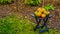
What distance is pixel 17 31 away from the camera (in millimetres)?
6992

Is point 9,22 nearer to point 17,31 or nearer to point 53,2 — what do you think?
point 17,31

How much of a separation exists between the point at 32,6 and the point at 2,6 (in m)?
Answer: 1.19

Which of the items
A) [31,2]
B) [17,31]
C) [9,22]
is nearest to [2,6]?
[31,2]

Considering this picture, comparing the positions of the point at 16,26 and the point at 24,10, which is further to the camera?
the point at 24,10

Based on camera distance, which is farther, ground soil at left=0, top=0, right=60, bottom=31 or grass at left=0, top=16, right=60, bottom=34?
ground soil at left=0, top=0, right=60, bottom=31

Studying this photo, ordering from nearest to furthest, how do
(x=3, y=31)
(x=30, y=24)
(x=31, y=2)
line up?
(x=3, y=31), (x=30, y=24), (x=31, y=2)

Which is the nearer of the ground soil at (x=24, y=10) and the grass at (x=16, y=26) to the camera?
the grass at (x=16, y=26)

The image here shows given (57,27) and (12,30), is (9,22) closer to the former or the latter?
(12,30)

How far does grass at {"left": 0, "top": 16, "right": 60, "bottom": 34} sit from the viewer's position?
6945 mm

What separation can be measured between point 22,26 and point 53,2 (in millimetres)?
2466

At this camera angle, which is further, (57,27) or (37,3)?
(37,3)

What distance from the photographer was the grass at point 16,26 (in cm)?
→ 695

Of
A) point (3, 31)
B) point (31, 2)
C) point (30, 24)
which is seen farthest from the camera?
point (31, 2)

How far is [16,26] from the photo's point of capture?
725cm
